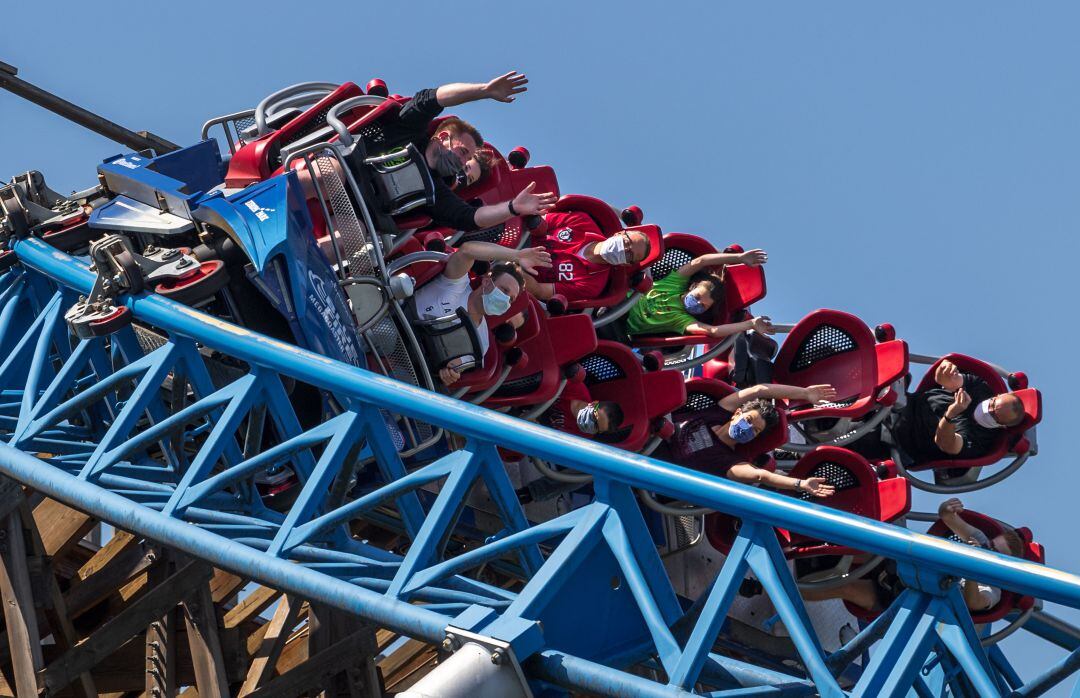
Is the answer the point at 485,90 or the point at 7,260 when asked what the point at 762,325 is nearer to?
the point at 485,90

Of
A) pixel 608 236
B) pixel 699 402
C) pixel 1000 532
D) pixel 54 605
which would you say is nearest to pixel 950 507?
pixel 1000 532

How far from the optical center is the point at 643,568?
5.62 meters

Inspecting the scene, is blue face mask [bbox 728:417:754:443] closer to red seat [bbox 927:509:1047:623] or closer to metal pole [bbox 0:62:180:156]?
red seat [bbox 927:509:1047:623]

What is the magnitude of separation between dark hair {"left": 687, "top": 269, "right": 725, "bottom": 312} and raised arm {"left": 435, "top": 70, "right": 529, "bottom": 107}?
1645mm

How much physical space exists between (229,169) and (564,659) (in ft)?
9.93

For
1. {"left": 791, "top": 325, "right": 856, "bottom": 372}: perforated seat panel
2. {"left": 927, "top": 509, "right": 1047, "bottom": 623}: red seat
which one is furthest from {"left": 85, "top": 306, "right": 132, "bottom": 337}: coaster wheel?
{"left": 927, "top": 509, "right": 1047, "bottom": 623}: red seat

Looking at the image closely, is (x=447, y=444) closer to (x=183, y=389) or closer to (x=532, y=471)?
(x=532, y=471)

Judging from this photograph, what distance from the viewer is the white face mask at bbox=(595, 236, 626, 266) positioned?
7.89 meters

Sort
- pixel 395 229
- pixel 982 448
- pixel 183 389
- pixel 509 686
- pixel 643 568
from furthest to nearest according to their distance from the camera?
pixel 982 448 → pixel 395 229 → pixel 183 389 → pixel 643 568 → pixel 509 686

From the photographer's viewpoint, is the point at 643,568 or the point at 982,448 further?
the point at 982,448

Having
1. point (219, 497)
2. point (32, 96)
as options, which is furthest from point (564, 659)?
point (32, 96)

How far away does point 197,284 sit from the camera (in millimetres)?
6465

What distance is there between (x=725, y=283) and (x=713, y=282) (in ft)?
0.40

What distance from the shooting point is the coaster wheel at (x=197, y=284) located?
6.46 metres
